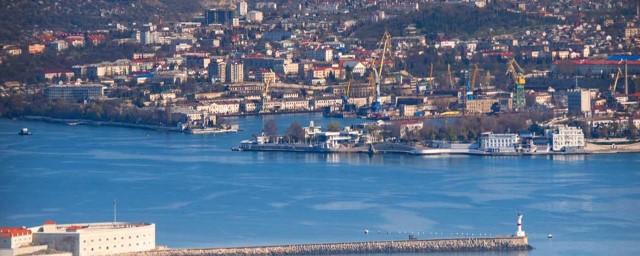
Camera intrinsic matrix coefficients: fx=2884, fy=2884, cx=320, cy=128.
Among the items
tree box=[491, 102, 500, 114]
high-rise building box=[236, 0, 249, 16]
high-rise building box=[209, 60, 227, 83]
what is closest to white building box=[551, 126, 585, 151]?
tree box=[491, 102, 500, 114]

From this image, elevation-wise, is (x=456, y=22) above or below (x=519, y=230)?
above

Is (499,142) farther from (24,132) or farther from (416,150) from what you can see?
(24,132)

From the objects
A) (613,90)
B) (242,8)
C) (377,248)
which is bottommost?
(377,248)

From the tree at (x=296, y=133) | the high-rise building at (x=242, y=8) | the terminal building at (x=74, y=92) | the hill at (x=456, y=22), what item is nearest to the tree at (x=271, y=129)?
the tree at (x=296, y=133)

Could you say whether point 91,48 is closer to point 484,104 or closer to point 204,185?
point 484,104

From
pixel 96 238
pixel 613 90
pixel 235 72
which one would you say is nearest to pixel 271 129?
pixel 613 90

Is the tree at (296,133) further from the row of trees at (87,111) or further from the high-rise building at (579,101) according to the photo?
the high-rise building at (579,101)
